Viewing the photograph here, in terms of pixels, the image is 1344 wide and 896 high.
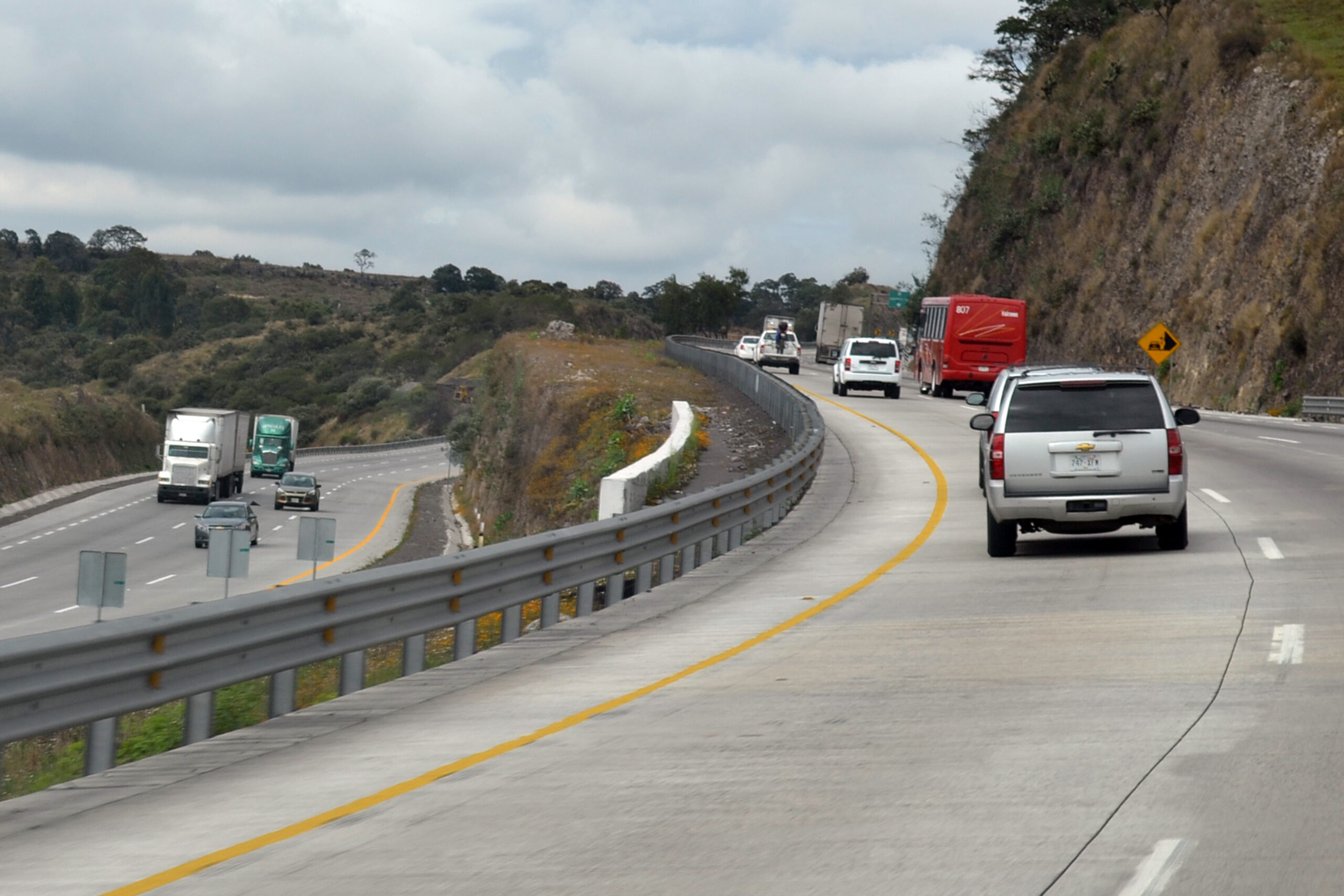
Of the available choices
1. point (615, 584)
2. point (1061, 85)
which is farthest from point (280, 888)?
point (1061, 85)

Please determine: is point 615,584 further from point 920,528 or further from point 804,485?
point 804,485

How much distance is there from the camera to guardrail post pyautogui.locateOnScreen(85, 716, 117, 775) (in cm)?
762

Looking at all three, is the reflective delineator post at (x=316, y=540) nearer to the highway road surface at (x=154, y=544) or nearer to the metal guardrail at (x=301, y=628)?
the metal guardrail at (x=301, y=628)

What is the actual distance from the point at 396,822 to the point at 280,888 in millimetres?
982

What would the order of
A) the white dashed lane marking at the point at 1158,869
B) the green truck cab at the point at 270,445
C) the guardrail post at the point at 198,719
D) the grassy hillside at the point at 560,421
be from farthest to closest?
the green truck cab at the point at 270,445 < the grassy hillside at the point at 560,421 < the guardrail post at the point at 198,719 < the white dashed lane marking at the point at 1158,869

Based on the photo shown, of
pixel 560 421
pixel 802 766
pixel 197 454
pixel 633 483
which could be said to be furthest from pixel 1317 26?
pixel 802 766

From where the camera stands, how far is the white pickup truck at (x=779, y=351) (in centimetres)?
6912

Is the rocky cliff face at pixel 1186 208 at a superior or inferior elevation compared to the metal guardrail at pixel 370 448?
superior

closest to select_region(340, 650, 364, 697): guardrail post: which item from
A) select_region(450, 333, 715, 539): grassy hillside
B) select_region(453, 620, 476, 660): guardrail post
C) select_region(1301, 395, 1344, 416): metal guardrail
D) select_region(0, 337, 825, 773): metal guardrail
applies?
select_region(0, 337, 825, 773): metal guardrail

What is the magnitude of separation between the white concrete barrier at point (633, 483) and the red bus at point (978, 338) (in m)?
22.7

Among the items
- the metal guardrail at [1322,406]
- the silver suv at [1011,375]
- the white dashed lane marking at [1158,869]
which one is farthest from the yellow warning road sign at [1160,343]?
the white dashed lane marking at [1158,869]

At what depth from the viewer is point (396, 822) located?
644cm

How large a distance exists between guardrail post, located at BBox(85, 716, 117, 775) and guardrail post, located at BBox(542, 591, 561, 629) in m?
5.13

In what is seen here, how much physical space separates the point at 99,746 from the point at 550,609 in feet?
17.4
